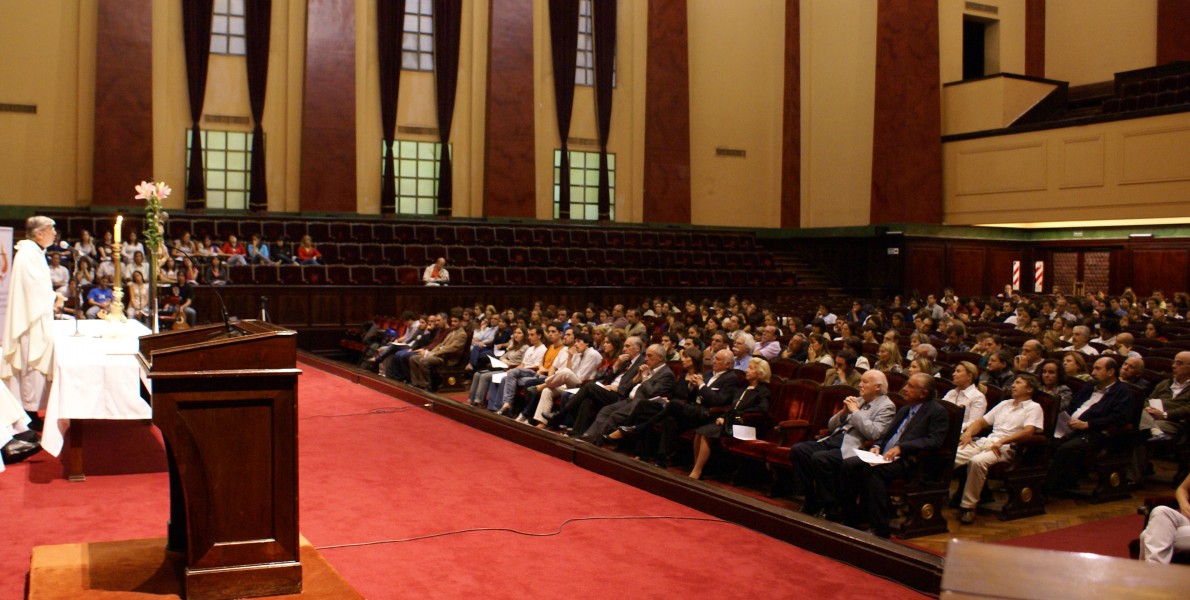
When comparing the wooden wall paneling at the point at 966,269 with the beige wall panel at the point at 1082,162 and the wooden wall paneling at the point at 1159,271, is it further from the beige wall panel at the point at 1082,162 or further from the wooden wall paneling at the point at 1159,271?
the wooden wall paneling at the point at 1159,271

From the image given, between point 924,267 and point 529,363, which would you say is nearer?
point 529,363

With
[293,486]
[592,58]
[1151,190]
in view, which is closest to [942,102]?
[1151,190]

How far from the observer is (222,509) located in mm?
3033

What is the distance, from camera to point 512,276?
16266 millimetres

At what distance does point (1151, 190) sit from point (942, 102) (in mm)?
4367

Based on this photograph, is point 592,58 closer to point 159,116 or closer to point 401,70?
point 401,70

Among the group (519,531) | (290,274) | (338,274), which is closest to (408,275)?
(338,274)

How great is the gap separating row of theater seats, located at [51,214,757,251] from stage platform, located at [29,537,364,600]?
12.4m

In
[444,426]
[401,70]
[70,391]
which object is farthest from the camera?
[401,70]

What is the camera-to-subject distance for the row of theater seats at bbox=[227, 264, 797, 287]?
14.1 m

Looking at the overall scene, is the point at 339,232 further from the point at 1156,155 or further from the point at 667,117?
the point at 1156,155

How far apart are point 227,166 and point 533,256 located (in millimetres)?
5826

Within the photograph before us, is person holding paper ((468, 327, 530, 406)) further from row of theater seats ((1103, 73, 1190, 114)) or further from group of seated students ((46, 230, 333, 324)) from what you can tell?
row of theater seats ((1103, 73, 1190, 114))

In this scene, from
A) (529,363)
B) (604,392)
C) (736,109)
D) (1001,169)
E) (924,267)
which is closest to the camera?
(604,392)
